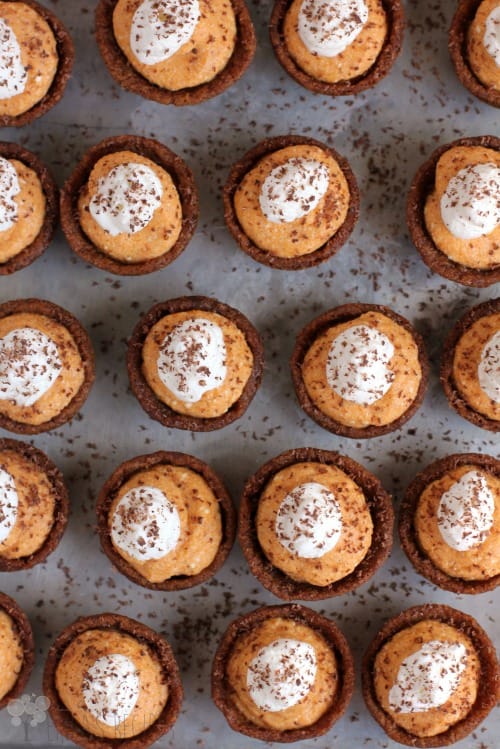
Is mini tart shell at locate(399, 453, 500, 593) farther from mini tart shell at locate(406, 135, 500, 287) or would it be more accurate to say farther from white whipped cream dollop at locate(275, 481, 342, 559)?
mini tart shell at locate(406, 135, 500, 287)

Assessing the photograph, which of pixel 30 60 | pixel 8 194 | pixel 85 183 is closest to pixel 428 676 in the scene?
pixel 85 183

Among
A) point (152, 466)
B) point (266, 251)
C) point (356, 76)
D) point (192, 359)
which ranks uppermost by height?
point (356, 76)

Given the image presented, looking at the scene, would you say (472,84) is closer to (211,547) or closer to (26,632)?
(211,547)

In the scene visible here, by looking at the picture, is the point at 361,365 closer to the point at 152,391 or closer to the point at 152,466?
the point at 152,391

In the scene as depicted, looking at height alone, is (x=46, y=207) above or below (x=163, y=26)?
below

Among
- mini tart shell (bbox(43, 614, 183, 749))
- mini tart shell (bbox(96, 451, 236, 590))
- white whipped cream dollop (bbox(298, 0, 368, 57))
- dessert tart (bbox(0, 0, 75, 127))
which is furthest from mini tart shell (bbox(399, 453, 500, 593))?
dessert tart (bbox(0, 0, 75, 127))

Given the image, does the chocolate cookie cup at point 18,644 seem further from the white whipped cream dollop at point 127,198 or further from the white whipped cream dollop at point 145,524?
the white whipped cream dollop at point 127,198
